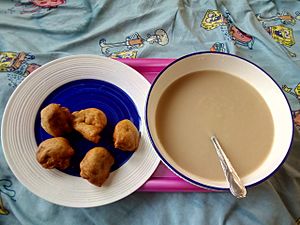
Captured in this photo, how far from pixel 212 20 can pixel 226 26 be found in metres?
0.05

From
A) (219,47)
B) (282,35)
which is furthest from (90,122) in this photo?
(282,35)

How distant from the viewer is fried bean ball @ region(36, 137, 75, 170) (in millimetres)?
635

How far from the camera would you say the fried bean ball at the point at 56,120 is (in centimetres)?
66

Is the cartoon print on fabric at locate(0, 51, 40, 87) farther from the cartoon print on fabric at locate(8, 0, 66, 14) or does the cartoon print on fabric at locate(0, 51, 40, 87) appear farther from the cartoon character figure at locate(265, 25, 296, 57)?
the cartoon character figure at locate(265, 25, 296, 57)

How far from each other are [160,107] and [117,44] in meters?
0.33

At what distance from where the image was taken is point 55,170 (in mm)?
658

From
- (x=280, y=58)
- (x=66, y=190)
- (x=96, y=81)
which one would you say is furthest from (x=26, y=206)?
(x=280, y=58)

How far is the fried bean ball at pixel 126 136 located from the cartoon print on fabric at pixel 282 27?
1.86 ft

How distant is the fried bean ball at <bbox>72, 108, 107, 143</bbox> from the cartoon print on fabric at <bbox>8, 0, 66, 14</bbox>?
1.45 feet

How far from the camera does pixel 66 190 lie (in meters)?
0.64

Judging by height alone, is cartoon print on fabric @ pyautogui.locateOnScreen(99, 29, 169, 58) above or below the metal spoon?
above

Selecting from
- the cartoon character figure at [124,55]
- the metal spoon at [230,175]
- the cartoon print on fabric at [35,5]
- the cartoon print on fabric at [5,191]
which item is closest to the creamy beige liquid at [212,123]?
the metal spoon at [230,175]

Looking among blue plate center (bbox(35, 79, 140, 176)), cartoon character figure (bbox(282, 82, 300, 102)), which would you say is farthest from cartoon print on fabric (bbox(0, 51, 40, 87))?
cartoon character figure (bbox(282, 82, 300, 102))

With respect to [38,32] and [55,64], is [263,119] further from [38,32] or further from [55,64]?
[38,32]
